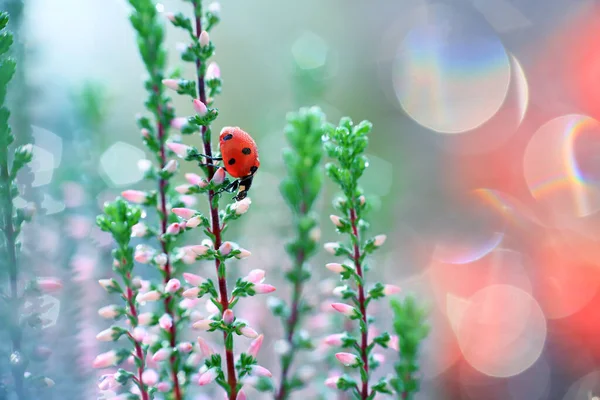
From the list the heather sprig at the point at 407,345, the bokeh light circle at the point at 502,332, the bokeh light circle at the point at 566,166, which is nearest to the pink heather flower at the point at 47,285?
the heather sprig at the point at 407,345

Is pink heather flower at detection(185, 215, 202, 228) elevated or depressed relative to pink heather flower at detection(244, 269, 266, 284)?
elevated

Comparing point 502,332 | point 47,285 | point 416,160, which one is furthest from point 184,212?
point 416,160

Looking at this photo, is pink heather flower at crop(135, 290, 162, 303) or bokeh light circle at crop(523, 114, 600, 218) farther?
bokeh light circle at crop(523, 114, 600, 218)

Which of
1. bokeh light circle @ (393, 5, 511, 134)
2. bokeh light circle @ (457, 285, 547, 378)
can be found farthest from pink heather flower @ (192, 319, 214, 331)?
bokeh light circle @ (393, 5, 511, 134)

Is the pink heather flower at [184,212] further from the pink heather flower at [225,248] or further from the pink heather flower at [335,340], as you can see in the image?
the pink heather flower at [335,340]

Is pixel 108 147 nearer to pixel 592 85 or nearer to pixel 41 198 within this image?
pixel 41 198

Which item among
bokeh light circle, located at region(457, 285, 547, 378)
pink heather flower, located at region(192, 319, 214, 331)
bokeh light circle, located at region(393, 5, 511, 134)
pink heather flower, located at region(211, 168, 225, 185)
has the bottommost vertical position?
bokeh light circle, located at region(457, 285, 547, 378)

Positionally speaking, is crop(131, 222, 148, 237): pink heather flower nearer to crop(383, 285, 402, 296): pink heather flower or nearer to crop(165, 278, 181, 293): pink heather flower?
crop(165, 278, 181, 293): pink heather flower

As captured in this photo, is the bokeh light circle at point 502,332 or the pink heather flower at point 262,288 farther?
the bokeh light circle at point 502,332

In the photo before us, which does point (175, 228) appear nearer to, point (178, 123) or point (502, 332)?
point (178, 123)
